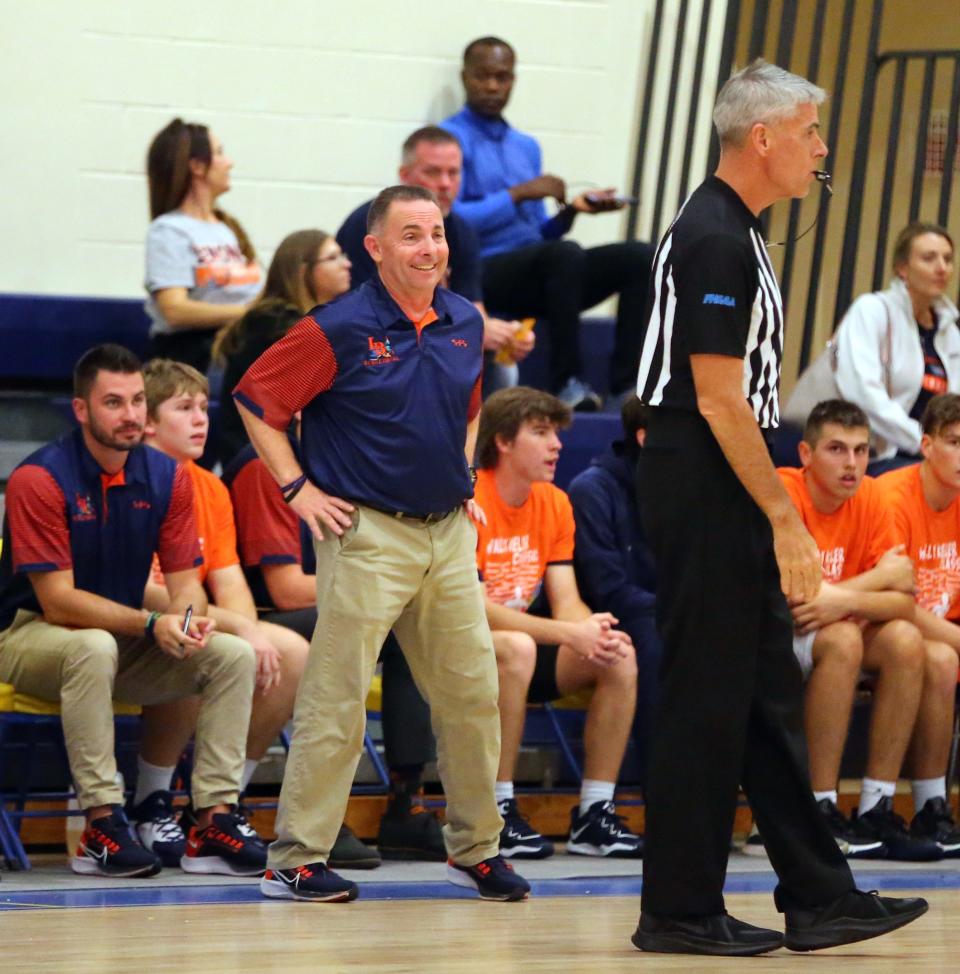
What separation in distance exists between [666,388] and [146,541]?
1.58 meters

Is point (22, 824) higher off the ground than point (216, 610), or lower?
lower

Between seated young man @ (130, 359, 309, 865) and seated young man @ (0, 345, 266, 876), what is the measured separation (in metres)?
0.09

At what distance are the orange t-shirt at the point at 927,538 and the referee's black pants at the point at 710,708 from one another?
207 centimetres

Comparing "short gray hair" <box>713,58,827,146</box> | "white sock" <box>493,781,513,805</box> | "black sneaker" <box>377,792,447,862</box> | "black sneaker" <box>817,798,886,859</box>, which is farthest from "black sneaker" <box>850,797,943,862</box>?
"short gray hair" <box>713,58,827,146</box>

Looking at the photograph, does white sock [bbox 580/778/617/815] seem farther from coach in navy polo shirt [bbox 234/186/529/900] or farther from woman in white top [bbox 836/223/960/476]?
woman in white top [bbox 836/223/960/476]

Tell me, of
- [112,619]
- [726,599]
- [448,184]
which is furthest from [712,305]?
[448,184]

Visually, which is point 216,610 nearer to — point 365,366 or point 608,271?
point 365,366

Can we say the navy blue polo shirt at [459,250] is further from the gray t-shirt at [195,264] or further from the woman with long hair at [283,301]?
the gray t-shirt at [195,264]

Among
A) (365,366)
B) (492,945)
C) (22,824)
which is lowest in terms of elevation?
(22,824)

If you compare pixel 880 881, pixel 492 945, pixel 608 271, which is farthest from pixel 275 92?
pixel 492 945

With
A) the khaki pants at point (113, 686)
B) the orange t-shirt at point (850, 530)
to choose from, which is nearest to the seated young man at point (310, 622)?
the khaki pants at point (113, 686)

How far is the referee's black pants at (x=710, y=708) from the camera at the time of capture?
2.95 m

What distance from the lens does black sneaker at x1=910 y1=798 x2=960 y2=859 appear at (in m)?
4.64

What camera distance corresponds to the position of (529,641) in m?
4.40
